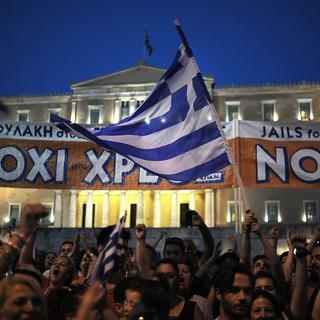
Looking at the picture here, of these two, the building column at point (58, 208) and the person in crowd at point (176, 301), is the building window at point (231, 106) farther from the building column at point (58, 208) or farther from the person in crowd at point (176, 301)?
the person in crowd at point (176, 301)

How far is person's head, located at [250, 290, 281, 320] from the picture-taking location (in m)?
3.66

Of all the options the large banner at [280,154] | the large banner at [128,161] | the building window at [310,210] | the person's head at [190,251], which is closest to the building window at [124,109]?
the building window at [310,210]

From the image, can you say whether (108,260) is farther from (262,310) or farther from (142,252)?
(142,252)

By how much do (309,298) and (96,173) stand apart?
26.5ft

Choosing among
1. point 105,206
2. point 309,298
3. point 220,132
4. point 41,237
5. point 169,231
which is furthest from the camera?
point 105,206

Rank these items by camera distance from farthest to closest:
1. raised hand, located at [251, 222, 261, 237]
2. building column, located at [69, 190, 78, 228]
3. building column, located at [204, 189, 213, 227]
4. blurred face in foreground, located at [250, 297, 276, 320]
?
building column, located at [69, 190, 78, 228] → building column, located at [204, 189, 213, 227] → raised hand, located at [251, 222, 261, 237] → blurred face in foreground, located at [250, 297, 276, 320]

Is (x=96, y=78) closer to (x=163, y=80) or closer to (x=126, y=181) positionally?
(x=126, y=181)

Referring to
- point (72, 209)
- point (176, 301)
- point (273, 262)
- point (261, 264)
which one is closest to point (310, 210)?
point (72, 209)

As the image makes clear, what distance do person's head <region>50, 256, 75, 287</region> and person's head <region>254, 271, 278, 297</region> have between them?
1.77 meters

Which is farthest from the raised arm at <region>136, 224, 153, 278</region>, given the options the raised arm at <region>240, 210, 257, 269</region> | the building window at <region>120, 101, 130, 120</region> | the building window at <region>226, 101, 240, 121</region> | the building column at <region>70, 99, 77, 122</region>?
the building column at <region>70, 99, 77, 122</region>

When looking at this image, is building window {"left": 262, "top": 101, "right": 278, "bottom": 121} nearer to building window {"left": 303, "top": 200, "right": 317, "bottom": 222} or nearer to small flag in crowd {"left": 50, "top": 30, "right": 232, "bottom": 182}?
building window {"left": 303, "top": 200, "right": 317, "bottom": 222}

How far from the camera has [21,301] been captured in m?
2.83

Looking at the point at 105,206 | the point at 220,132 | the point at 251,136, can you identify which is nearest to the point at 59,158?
the point at 251,136

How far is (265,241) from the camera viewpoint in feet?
15.8
